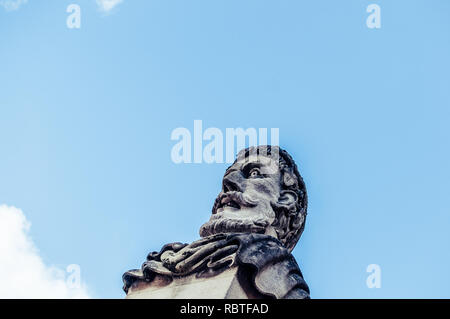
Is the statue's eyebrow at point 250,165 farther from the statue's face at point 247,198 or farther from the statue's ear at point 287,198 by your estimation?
the statue's ear at point 287,198

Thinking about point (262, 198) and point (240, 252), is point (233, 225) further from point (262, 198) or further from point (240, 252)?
point (240, 252)

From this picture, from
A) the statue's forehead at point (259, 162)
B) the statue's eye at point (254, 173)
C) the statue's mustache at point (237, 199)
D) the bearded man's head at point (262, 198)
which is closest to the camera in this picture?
the bearded man's head at point (262, 198)

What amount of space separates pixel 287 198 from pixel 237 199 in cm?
81

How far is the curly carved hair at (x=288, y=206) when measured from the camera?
22.9 feet

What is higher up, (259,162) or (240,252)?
(259,162)

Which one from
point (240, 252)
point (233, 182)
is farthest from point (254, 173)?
point (240, 252)

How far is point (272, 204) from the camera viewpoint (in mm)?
6945

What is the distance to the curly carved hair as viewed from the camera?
6.97m

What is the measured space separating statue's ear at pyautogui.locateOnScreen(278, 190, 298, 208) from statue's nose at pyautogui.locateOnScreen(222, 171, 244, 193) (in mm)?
533

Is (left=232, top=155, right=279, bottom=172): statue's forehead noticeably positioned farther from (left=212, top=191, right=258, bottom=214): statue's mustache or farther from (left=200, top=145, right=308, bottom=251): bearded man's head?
(left=212, top=191, right=258, bottom=214): statue's mustache

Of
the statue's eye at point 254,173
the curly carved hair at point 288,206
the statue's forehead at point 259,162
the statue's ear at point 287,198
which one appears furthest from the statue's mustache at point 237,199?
the statue's forehead at point 259,162

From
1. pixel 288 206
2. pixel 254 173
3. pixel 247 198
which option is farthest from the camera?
pixel 254 173

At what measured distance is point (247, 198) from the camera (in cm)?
682
